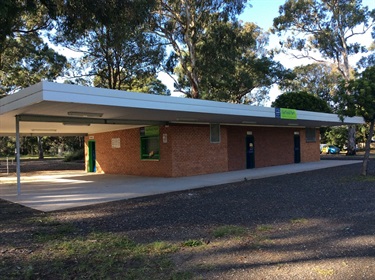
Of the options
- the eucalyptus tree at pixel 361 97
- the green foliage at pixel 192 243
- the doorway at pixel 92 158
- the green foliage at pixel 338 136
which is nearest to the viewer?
the green foliage at pixel 192 243

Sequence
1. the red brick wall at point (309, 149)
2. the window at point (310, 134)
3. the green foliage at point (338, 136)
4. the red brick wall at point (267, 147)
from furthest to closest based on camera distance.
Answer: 1. the green foliage at point (338, 136)
2. the window at point (310, 134)
3. the red brick wall at point (309, 149)
4. the red brick wall at point (267, 147)

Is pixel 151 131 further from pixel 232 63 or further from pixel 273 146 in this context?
pixel 232 63

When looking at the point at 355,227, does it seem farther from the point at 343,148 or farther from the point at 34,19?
the point at 343,148

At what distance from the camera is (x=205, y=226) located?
7.03 meters

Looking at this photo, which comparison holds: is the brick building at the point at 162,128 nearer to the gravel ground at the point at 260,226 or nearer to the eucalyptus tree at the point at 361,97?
the gravel ground at the point at 260,226

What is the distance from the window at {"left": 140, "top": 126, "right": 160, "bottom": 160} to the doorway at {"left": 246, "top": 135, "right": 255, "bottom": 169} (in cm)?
606

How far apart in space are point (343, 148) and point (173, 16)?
33.5 m

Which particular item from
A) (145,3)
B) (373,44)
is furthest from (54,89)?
(373,44)

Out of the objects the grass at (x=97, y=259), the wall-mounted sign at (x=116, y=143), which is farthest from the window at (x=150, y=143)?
the grass at (x=97, y=259)

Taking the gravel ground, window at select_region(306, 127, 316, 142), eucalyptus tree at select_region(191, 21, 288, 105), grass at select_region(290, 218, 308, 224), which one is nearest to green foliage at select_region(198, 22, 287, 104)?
eucalyptus tree at select_region(191, 21, 288, 105)

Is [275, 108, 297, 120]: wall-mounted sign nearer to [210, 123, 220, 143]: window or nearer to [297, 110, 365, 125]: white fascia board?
[297, 110, 365, 125]: white fascia board

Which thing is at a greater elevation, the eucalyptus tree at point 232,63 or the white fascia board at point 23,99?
the eucalyptus tree at point 232,63

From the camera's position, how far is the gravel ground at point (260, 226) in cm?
464

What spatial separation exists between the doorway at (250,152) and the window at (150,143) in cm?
606
